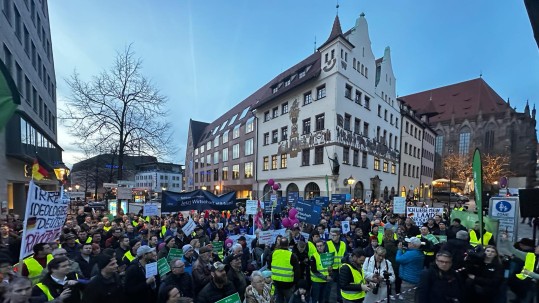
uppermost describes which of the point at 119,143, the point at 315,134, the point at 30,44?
the point at 30,44

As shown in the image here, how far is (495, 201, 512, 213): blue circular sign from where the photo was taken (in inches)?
326

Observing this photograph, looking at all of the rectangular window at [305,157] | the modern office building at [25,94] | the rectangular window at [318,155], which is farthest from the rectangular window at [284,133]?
the modern office building at [25,94]

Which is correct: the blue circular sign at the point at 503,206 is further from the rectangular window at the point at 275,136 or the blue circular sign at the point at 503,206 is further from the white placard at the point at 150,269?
the rectangular window at the point at 275,136

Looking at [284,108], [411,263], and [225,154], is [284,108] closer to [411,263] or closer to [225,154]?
[225,154]

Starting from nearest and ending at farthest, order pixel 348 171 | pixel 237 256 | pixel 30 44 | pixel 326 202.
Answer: pixel 237 256, pixel 326 202, pixel 30 44, pixel 348 171

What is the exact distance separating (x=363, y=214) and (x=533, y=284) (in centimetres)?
705

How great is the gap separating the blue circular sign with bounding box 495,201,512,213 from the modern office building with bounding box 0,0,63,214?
50.8ft

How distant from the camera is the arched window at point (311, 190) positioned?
92.9ft

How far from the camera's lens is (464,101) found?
221 ft

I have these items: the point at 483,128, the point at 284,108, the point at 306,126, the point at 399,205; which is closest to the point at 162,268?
the point at 399,205

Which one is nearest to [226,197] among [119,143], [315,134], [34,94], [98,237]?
[98,237]

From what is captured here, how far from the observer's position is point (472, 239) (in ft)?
26.0

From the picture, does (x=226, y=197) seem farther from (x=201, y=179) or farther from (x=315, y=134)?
(x=201, y=179)

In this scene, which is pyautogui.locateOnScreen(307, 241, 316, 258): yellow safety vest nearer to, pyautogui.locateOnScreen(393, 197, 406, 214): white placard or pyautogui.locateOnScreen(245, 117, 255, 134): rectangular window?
pyautogui.locateOnScreen(393, 197, 406, 214): white placard
